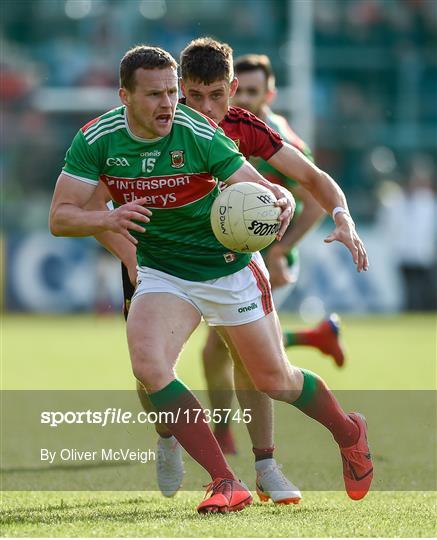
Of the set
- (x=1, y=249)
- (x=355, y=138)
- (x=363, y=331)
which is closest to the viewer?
(x=363, y=331)

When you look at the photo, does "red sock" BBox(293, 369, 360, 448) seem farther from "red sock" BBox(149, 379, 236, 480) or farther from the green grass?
"red sock" BBox(149, 379, 236, 480)

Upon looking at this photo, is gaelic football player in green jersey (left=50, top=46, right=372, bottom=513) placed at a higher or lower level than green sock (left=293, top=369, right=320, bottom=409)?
higher

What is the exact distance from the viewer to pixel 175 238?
236 inches

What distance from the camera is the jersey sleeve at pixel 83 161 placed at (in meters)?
5.76

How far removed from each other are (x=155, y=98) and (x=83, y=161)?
1.49ft

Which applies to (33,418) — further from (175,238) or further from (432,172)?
(432,172)

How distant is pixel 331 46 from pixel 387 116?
186cm

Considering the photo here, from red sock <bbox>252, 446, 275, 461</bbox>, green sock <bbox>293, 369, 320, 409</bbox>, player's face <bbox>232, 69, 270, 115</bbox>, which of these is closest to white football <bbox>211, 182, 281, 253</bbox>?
green sock <bbox>293, 369, 320, 409</bbox>

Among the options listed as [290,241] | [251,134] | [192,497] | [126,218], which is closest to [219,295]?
[126,218]

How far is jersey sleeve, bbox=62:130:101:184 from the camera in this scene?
576 centimetres

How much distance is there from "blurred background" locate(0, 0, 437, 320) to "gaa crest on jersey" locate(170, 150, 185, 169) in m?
13.8

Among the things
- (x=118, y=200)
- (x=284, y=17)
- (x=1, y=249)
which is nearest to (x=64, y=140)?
(x=1, y=249)

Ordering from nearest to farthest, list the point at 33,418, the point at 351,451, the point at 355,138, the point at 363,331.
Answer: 1. the point at 351,451
2. the point at 33,418
3. the point at 363,331
4. the point at 355,138

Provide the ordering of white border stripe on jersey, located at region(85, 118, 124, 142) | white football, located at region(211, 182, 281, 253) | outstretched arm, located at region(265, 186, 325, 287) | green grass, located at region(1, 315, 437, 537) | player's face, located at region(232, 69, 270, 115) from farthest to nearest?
1. outstretched arm, located at region(265, 186, 325, 287)
2. player's face, located at region(232, 69, 270, 115)
3. white border stripe on jersey, located at region(85, 118, 124, 142)
4. white football, located at region(211, 182, 281, 253)
5. green grass, located at region(1, 315, 437, 537)
